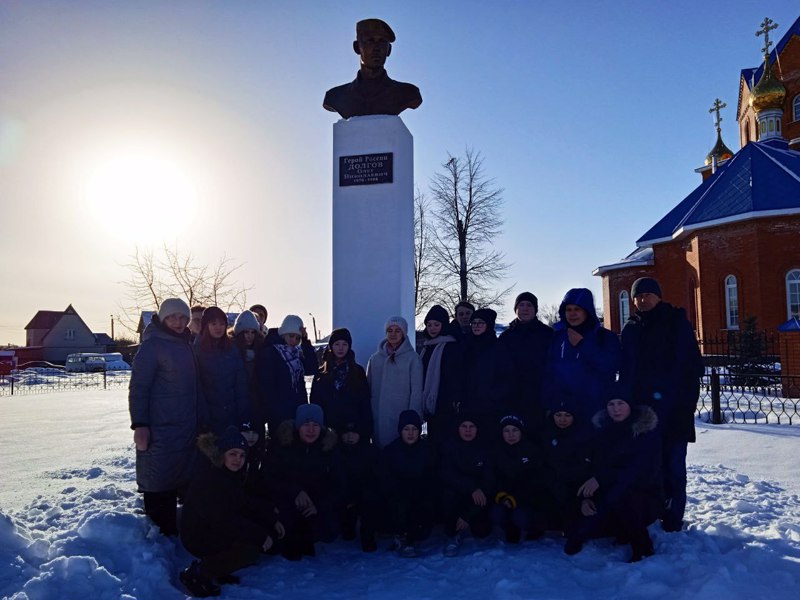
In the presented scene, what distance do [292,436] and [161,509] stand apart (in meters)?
1.03

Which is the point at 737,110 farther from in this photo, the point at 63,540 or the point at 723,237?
the point at 63,540

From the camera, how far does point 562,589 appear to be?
3.49 metres

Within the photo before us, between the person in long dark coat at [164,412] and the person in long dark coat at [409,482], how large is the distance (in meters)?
1.51

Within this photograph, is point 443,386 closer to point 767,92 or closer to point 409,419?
point 409,419

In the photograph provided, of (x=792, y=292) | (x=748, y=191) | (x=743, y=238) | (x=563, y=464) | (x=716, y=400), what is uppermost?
(x=748, y=191)

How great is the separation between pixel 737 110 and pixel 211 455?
35914mm

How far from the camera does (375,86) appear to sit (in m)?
6.16

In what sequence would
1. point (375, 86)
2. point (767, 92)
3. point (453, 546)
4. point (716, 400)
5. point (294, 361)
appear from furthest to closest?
1. point (767, 92)
2. point (716, 400)
3. point (375, 86)
4. point (294, 361)
5. point (453, 546)

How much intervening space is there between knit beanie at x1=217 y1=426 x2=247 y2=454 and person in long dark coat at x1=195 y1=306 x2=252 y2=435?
373 millimetres

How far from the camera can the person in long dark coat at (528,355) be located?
4.82 metres

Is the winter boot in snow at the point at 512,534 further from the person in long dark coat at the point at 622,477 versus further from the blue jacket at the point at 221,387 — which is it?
the blue jacket at the point at 221,387

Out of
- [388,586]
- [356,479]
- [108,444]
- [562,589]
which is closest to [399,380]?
[356,479]

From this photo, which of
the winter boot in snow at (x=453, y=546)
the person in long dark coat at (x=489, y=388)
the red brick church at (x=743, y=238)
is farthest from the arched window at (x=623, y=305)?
the winter boot in snow at (x=453, y=546)

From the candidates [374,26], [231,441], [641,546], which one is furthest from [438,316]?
[374,26]
